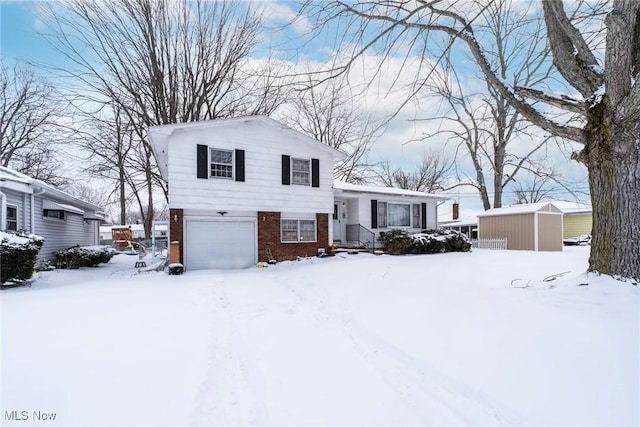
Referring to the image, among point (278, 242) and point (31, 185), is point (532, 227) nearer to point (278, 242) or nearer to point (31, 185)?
point (278, 242)

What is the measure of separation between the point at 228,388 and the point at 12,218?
40.9ft

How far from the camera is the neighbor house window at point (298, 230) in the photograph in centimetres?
1402

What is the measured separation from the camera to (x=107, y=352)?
3891 millimetres

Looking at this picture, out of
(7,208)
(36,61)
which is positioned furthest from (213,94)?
(7,208)

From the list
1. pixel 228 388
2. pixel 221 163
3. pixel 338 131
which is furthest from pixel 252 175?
pixel 338 131

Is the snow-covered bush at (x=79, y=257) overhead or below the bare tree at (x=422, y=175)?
below

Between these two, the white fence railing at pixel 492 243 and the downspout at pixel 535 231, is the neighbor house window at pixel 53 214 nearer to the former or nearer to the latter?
the white fence railing at pixel 492 243

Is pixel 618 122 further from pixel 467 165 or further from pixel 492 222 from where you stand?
pixel 467 165

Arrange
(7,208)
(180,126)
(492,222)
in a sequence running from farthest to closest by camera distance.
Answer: (492,222) < (180,126) < (7,208)

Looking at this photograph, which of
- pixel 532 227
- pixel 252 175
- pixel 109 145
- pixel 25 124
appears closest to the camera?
pixel 252 175

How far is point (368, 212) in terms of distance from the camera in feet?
53.8

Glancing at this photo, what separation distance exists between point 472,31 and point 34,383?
8.19m

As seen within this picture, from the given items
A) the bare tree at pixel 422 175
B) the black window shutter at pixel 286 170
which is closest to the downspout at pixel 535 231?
the bare tree at pixel 422 175

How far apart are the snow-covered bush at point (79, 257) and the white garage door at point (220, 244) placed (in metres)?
5.14
